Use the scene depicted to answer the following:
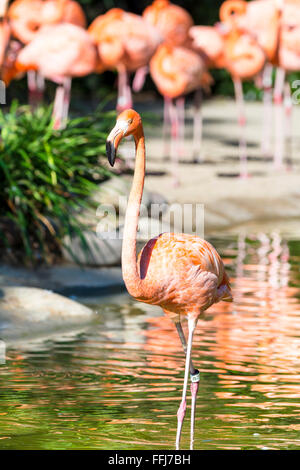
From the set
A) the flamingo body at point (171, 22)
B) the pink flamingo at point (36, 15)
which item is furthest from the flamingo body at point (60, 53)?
the flamingo body at point (171, 22)

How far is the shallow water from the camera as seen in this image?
461 cm

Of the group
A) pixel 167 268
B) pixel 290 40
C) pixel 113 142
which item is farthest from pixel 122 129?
pixel 290 40

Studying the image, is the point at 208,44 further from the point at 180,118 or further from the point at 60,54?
the point at 60,54

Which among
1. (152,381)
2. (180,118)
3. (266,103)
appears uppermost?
(266,103)

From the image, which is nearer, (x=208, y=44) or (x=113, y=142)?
(x=113, y=142)

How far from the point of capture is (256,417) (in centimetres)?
488

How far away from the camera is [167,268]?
183 inches

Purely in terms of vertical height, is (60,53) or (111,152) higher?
A: (60,53)

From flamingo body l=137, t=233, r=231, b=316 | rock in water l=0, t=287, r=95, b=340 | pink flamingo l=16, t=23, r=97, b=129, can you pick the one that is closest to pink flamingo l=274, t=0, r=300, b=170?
pink flamingo l=16, t=23, r=97, b=129

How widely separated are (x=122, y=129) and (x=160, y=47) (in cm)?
881

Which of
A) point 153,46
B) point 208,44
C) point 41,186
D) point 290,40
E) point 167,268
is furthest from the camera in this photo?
point 208,44

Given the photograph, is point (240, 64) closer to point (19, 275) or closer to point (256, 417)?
point (19, 275)

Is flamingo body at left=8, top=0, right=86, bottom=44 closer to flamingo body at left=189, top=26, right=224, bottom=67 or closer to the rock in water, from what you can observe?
flamingo body at left=189, top=26, right=224, bottom=67

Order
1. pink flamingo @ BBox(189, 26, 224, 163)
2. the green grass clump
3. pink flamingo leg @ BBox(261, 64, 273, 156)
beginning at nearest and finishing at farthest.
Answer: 1. the green grass clump
2. pink flamingo @ BBox(189, 26, 224, 163)
3. pink flamingo leg @ BBox(261, 64, 273, 156)
